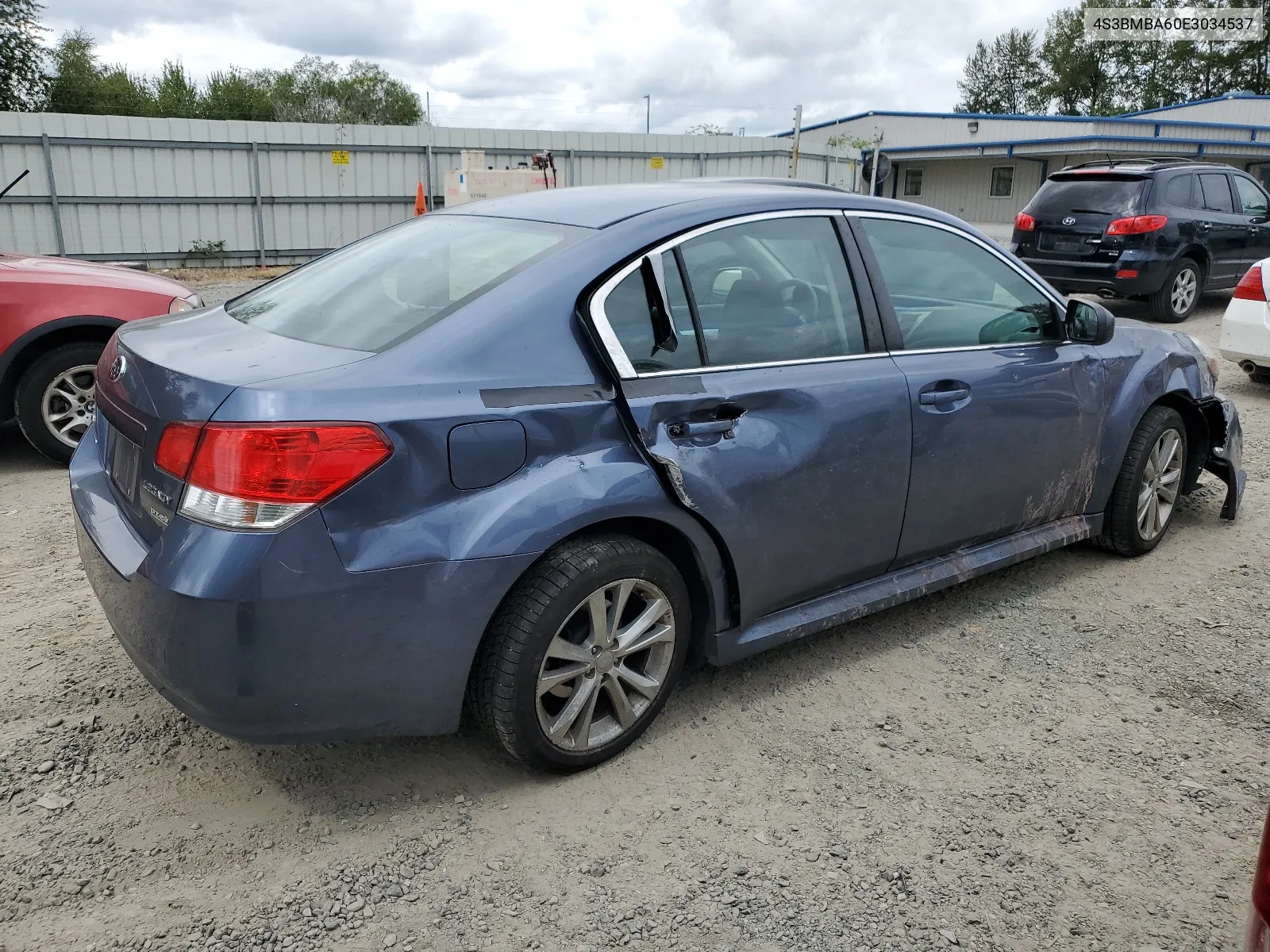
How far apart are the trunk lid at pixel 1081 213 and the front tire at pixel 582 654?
1012 centimetres

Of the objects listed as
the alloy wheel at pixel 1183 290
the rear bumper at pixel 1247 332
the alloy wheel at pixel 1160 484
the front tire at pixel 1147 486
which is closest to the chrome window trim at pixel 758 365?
the front tire at pixel 1147 486

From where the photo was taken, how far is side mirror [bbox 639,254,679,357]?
114 inches

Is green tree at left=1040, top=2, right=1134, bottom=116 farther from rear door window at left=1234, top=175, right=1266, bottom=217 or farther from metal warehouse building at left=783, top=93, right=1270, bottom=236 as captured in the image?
rear door window at left=1234, top=175, right=1266, bottom=217

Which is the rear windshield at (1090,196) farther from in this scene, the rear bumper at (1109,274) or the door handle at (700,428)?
the door handle at (700,428)

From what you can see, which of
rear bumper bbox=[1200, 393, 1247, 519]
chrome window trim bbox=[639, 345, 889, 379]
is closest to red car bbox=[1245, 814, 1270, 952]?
chrome window trim bbox=[639, 345, 889, 379]

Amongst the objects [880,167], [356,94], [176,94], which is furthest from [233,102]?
[880,167]

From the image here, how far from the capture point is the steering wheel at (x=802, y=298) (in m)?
3.24

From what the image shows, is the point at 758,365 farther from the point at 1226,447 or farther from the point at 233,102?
the point at 233,102

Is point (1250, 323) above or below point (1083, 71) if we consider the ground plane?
below

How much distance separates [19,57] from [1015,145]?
32886mm

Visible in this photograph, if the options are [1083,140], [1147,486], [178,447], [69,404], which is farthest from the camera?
[1083,140]

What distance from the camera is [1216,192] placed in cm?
1198

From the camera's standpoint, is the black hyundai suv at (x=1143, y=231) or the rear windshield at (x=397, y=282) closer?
the rear windshield at (x=397, y=282)

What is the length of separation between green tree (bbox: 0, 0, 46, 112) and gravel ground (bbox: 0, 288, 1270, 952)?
36.1m
